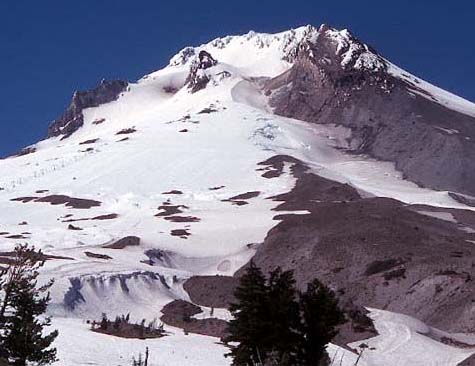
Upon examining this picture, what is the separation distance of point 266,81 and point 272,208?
96.5 m

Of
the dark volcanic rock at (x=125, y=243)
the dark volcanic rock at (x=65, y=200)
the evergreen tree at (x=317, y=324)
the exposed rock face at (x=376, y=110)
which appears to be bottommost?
the dark volcanic rock at (x=125, y=243)

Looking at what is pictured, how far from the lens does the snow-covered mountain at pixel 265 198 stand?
49312 millimetres

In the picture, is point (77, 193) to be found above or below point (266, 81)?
below

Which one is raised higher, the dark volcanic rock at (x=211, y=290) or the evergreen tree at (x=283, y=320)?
Result: the evergreen tree at (x=283, y=320)

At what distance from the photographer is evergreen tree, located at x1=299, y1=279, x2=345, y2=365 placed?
23453 mm

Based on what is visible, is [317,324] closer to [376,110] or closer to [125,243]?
[125,243]

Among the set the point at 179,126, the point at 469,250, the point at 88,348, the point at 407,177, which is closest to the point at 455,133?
the point at 407,177

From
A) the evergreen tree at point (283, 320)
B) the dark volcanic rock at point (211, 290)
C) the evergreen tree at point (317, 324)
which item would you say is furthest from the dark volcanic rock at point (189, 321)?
the evergreen tree at point (317, 324)

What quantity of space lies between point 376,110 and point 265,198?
191 ft

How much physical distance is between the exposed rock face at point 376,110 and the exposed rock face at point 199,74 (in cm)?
1388

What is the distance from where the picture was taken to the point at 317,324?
2358cm

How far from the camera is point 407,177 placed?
12144 cm

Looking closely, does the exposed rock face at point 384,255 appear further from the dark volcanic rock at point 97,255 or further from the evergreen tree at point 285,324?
the evergreen tree at point 285,324

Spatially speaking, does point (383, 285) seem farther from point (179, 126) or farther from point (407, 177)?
point (179, 126)
